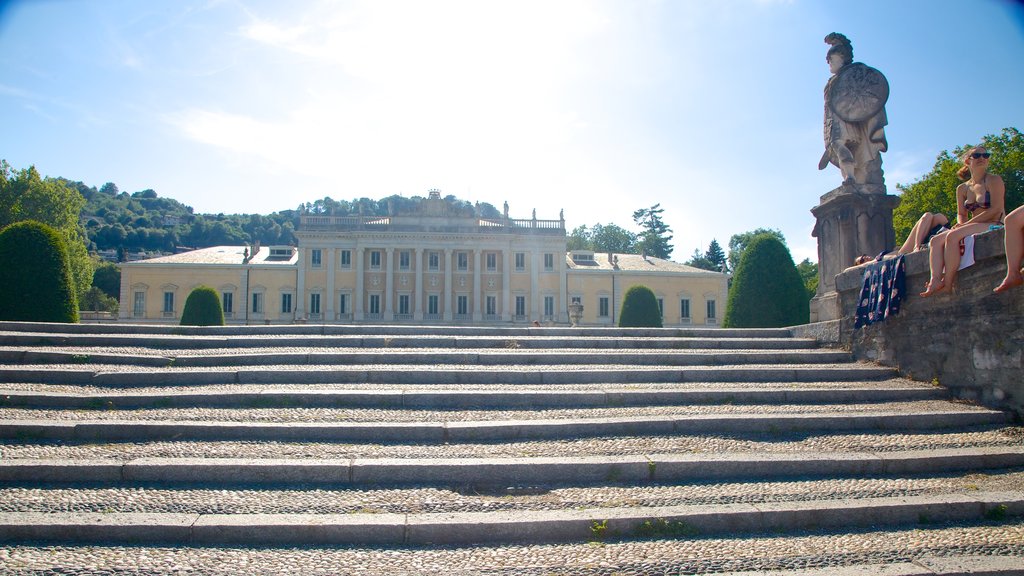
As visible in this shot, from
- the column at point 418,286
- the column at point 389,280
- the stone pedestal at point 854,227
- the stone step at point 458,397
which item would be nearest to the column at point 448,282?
the column at point 418,286

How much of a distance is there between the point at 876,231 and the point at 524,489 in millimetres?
8050

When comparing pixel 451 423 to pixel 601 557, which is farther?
pixel 451 423

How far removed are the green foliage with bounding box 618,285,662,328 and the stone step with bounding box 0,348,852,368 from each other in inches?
457

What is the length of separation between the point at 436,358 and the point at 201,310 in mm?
14095

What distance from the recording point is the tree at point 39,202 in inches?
1674

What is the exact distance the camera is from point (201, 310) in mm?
19875

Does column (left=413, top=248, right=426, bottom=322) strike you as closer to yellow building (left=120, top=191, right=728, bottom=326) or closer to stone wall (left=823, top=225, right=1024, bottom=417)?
yellow building (left=120, top=191, right=728, bottom=326)

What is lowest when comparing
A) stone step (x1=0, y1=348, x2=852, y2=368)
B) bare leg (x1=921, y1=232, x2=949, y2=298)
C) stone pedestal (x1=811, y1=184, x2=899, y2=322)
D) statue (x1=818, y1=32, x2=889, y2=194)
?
stone step (x1=0, y1=348, x2=852, y2=368)

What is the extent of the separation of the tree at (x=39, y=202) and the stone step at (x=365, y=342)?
39899 millimetres

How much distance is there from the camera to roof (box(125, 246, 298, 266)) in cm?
5006

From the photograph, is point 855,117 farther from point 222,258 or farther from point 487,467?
point 222,258

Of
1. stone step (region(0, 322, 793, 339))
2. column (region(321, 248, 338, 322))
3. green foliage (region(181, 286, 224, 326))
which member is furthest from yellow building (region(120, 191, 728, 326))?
stone step (region(0, 322, 793, 339))

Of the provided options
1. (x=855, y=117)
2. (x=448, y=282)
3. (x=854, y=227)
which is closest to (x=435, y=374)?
(x=854, y=227)

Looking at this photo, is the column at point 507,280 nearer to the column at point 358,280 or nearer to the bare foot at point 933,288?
the column at point 358,280
